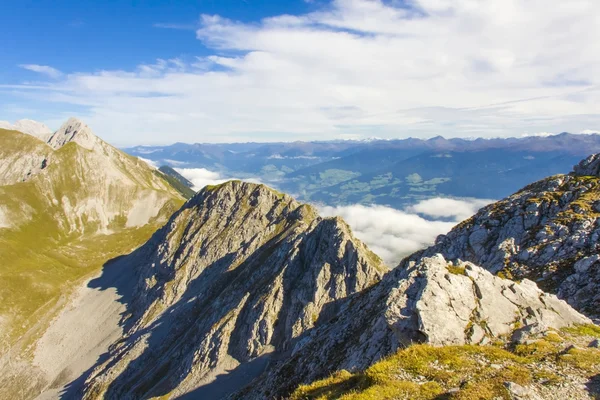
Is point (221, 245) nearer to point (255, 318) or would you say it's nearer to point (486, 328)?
point (255, 318)

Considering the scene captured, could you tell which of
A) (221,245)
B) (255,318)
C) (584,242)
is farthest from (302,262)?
(584,242)

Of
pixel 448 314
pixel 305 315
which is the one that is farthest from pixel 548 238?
pixel 305 315

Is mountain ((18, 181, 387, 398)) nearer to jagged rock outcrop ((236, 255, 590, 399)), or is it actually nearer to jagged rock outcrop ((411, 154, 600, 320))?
jagged rock outcrop ((411, 154, 600, 320))

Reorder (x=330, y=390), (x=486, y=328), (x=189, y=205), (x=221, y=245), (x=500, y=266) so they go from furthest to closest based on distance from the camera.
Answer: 1. (x=189, y=205)
2. (x=221, y=245)
3. (x=500, y=266)
4. (x=486, y=328)
5. (x=330, y=390)

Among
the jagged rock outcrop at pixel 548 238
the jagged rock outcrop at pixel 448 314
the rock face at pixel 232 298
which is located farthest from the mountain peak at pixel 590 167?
the rock face at pixel 232 298

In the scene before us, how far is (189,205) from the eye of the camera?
7397 inches

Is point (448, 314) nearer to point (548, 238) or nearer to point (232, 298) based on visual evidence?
point (548, 238)

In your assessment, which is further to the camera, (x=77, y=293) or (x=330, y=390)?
(x=77, y=293)

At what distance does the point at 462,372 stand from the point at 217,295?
115451mm

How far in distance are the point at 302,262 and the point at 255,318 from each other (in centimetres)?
2315

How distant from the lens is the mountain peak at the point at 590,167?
187 ft

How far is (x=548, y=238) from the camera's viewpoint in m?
46.2

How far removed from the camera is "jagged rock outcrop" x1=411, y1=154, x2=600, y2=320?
1521 inches

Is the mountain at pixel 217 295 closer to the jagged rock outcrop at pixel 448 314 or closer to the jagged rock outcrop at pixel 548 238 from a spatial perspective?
the jagged rock outcrop at pixel 548 238
